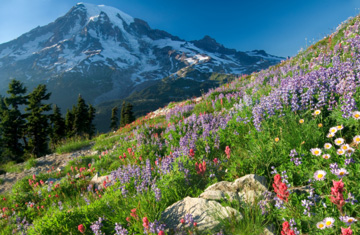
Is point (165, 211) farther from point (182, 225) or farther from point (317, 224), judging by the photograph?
point (317, 224)

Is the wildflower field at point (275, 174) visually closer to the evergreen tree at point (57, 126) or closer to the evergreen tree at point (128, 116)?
the evergreen tree at point (57, 126)

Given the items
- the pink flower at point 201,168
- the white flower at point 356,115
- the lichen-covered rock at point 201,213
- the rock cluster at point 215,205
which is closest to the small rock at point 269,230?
the rock cluster at point 215,205

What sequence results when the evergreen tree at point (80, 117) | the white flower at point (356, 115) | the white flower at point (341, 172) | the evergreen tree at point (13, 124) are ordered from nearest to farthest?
the white flower at point (341, 172) < the white flower at point (356, 115) < the evergreen tree at point (13, 124) < the evergreen tree at point (80, 117)

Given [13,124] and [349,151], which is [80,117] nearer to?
[13,124]

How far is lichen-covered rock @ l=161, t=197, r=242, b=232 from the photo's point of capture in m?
3.04

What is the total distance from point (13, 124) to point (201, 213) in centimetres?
4499

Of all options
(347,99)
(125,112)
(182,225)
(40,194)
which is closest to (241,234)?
(182,225)

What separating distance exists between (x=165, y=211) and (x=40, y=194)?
224 inches

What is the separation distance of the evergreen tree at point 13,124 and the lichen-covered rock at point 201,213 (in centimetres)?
4300

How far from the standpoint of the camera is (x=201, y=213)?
3.23m

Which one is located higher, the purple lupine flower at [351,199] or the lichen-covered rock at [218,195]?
the purple lupine flower at [351,199]

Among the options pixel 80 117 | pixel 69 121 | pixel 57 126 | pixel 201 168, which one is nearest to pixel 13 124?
pixel 57 126

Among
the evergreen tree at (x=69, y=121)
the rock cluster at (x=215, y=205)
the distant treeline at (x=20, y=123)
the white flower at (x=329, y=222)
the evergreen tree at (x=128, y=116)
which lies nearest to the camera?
the white flower at (x=329, y=222)

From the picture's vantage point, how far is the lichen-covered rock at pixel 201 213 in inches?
120
